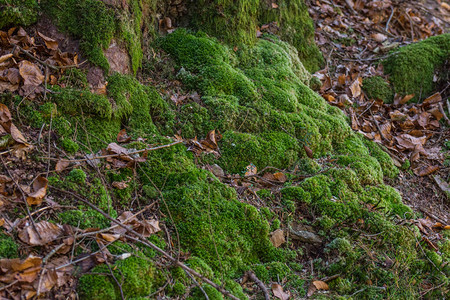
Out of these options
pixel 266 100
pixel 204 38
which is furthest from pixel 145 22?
pixel 266 100

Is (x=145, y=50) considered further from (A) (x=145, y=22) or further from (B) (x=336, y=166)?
(B) (x=336, y=166)

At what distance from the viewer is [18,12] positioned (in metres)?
3.03

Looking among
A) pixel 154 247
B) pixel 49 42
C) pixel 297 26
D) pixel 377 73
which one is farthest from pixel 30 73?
pixel 377 73

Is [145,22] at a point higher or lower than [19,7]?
lower

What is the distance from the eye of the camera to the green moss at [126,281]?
83.0 inches

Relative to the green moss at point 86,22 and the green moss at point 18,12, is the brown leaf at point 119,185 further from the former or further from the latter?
the green moss at point 18,12

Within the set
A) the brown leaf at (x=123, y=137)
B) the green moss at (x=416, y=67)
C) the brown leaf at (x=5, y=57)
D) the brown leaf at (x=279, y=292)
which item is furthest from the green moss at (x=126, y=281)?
the green moss at (x=416, y=67)

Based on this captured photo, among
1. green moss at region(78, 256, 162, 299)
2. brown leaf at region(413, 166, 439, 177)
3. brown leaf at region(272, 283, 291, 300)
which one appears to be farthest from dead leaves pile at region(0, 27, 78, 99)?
brown leaf at region(413, 166, 439, 177)

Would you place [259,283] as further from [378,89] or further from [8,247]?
[378,89]

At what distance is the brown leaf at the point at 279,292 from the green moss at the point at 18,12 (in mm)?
2969

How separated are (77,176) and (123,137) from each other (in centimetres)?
66

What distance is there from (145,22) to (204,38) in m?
0.70

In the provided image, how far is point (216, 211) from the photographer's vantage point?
2.93 metres

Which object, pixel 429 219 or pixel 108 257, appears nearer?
pixel 108 257
